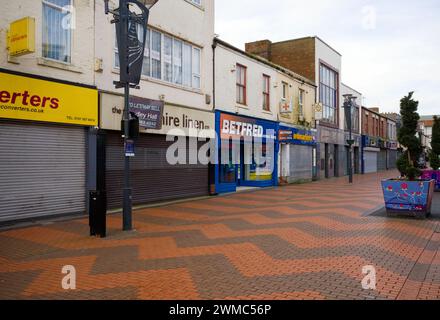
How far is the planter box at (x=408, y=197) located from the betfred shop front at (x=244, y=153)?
8.04m

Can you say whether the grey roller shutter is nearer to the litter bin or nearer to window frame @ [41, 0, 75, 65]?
window frame @ [41, 0, 75, 65]

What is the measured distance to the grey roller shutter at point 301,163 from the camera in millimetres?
23469

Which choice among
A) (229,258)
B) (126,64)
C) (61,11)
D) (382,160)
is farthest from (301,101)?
(382,160)

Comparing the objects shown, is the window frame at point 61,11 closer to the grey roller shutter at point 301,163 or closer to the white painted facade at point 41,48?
the white painted facade at point 41,48

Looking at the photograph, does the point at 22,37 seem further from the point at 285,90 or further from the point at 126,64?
the point at 285,90

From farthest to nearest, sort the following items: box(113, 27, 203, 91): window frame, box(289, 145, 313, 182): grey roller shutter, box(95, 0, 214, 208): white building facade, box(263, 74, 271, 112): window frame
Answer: box(289, 145, 313, 182): grey roller shutter, box(263, 74, 271, 112): window frame, box(113, 27, 203, 91): window frame, box(95, 0, 214, 208): white building facade

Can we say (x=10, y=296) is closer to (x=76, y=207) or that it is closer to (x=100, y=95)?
(x=76, y=207)

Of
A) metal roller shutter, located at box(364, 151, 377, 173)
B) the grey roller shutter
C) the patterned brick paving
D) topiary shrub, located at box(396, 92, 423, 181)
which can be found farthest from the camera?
metal roller shutter, located at box(364, 151, 377, 173)

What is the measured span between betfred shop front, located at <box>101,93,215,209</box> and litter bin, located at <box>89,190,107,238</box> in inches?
148

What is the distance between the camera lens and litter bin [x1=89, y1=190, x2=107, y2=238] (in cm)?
828

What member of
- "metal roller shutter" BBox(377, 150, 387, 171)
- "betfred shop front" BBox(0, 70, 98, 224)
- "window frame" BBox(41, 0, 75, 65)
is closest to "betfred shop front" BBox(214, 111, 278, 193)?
"betfred shop front" BBox(0, 70, 98, 224)

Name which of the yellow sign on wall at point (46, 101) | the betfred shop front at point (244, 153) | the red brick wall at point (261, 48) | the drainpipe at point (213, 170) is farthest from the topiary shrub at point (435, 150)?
the red brick wall at point (261, 48)

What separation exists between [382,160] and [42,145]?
43698 mm
